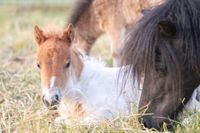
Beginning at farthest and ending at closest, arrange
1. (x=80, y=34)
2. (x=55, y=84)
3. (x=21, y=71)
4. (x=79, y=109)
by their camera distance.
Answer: (x=80, y=34) → (x=21, y=71) → (x=79, y=109) → (x=55, y=84)

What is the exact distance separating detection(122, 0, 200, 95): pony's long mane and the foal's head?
573 mm

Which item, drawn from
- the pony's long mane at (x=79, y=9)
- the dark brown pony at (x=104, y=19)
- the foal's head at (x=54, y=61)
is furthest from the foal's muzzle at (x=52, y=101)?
the pony's long mane at (x=79, y=9)

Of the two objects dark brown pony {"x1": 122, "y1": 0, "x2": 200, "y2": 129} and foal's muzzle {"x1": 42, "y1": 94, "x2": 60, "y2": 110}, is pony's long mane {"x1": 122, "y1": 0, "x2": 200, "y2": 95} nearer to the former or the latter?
dark brown pony {"x1": 122, "y1": 0, "x2": 200, "y2": 129}

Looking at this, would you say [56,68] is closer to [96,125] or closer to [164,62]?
[96,125]

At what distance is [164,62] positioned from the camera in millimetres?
4715

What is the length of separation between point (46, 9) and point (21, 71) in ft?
27.6

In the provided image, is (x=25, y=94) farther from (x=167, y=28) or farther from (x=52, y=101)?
(x=167, y=28)

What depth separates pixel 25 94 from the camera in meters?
6.48

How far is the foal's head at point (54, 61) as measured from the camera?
5.00 m

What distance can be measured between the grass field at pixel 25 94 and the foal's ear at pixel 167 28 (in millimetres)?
714

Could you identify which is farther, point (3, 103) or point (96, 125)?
point (3, 103)

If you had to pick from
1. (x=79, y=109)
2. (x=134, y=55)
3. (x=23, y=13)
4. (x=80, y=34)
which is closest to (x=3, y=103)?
(x=79, y=109)

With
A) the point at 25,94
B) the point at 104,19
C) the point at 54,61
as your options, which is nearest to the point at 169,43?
the point at 54,61

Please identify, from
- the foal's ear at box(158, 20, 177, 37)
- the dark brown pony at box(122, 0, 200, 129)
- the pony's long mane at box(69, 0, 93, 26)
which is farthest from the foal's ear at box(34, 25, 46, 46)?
the pony's long mane at box(69, 0, 93, 26)
